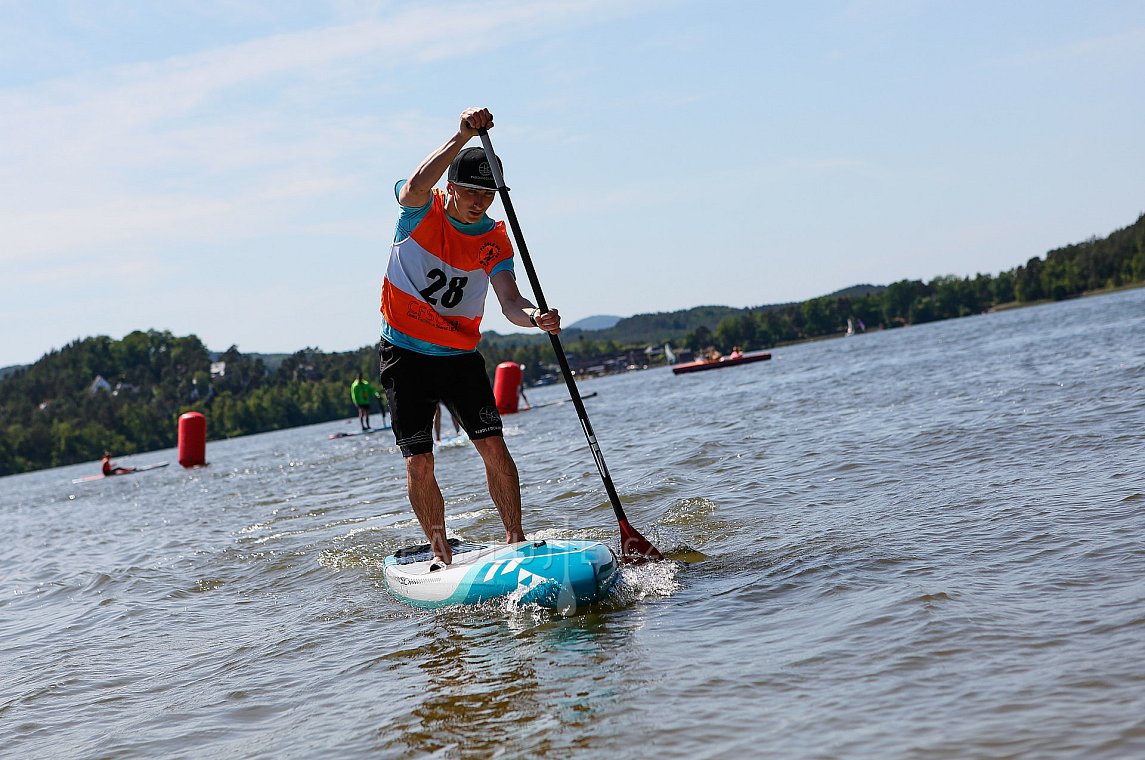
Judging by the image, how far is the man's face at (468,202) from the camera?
625 centimetres

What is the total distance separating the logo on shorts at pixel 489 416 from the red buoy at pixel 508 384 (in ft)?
82.7

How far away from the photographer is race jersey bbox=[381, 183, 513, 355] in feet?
20.8

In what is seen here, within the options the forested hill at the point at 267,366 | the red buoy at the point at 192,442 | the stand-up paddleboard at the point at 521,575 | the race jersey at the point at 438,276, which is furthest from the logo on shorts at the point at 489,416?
the forested hill at the point at 267,366

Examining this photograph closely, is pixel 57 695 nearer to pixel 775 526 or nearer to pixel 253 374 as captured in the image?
pixel 775 526

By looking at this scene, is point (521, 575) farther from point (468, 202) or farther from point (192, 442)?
point (192, 442)

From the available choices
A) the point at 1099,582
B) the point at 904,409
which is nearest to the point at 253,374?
the point at 904,409

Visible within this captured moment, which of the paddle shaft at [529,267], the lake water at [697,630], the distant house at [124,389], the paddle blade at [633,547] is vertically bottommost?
the lake water at [697,630]

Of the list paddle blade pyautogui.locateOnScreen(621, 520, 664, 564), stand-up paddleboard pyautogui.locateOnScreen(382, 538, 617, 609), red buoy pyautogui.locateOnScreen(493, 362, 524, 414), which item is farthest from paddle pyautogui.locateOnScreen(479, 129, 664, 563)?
red buoy pyautogui.locateOnScreen(493, 362, 524, 414)

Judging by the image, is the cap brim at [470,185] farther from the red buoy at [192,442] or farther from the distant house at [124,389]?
the distant house at [124,389]

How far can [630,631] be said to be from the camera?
5.32m

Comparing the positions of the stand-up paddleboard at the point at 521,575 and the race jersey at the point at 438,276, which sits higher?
the race jersey at the point at 438,276

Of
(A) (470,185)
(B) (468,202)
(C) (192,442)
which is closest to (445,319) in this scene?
(B) (468,202)

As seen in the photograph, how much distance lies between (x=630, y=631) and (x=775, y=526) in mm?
2884

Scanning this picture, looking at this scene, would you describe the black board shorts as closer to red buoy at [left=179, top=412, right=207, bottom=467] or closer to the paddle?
the paddle
